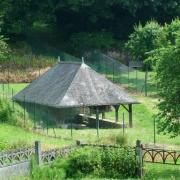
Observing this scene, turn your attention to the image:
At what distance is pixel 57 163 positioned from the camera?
33.5 metres

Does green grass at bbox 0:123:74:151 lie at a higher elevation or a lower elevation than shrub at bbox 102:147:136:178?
higher

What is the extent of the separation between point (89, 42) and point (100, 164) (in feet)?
145

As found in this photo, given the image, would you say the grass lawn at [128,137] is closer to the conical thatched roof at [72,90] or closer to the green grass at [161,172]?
the green grass at [161,172]

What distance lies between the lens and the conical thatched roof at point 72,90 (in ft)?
161

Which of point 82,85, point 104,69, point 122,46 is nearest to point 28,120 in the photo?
point 82,85

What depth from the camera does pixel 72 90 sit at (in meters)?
49.8

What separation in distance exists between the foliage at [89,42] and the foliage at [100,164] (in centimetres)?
4339

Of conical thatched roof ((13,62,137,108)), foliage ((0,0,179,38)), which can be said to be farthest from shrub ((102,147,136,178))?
foliage ((0,0,179,38))

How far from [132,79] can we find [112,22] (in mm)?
17719

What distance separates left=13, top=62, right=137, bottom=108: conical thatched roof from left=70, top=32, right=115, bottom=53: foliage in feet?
76.5

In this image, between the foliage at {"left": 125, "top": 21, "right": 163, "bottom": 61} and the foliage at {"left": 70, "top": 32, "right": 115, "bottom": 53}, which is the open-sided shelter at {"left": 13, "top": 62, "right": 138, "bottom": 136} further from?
the foliage at {"left": 70, "top": 32, "right": 115, "bottom": 53}

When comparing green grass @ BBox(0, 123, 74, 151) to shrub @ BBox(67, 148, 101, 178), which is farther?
green grass @ BBox(0, 123, 74, 151)

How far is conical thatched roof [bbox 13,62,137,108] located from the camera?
4903 centimetres

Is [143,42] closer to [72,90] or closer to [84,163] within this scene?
[72,90]
